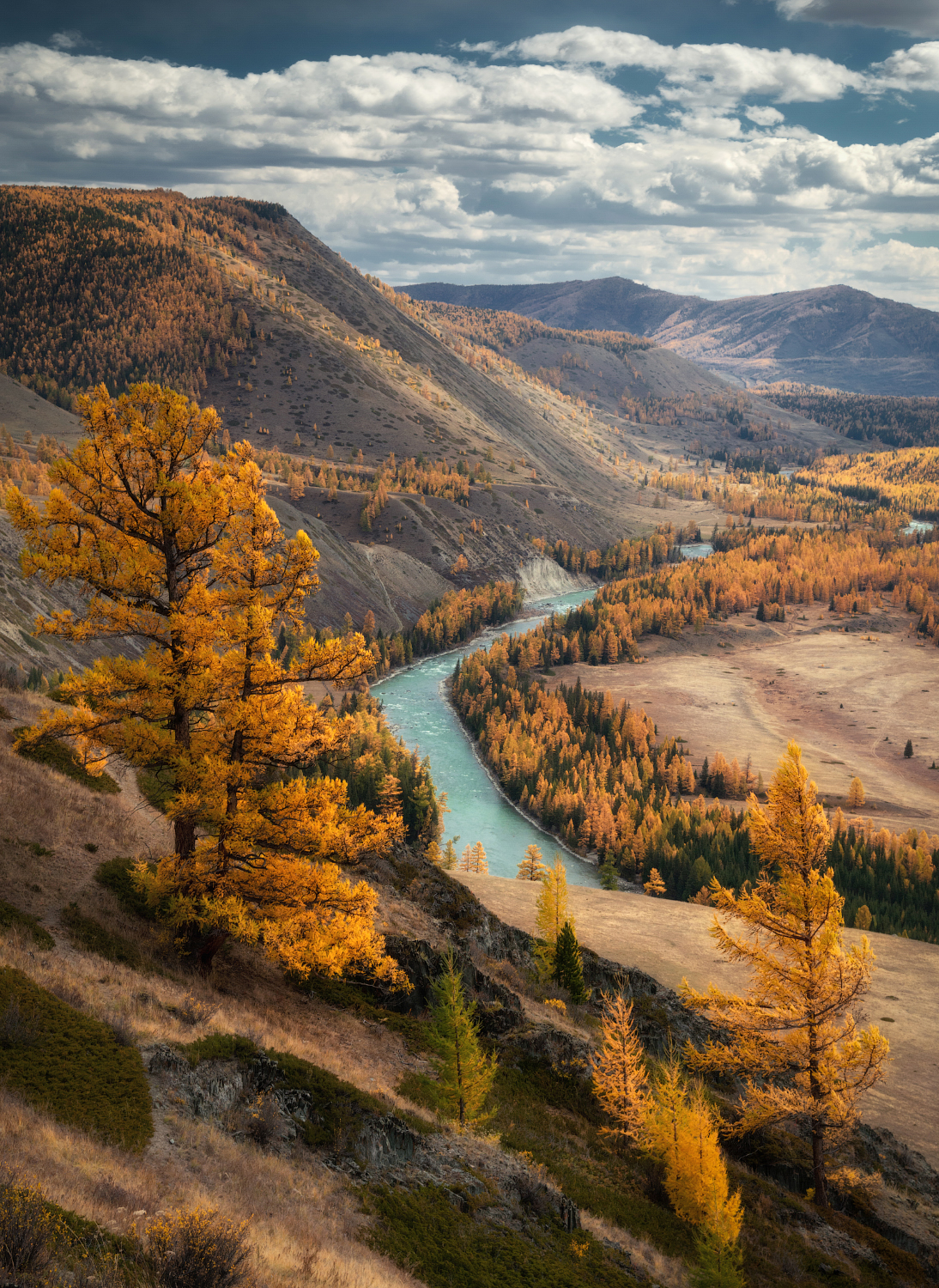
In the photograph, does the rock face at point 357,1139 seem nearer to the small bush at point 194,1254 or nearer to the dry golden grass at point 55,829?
the small bush at point 194,1254

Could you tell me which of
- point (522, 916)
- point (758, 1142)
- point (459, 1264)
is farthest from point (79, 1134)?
point (522, 916)

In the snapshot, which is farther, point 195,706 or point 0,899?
point 195,706

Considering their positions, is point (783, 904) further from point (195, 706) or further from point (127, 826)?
point (127, 826)

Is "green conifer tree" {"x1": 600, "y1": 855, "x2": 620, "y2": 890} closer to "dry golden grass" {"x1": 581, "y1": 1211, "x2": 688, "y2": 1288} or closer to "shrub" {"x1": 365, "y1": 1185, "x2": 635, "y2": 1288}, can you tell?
"dry golden grass" {"x1": 581, "y1": 1211, "x2": 688, "y2": 1288}

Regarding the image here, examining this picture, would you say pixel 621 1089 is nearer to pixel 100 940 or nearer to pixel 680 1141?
pixel 680 1141

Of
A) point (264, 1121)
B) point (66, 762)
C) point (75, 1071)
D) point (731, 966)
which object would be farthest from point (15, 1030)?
point (731, 966)

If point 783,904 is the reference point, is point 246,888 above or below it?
above

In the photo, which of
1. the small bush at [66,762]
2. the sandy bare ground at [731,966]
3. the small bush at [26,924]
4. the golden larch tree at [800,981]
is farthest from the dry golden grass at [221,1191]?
the sandy bare ground at [731,966]
